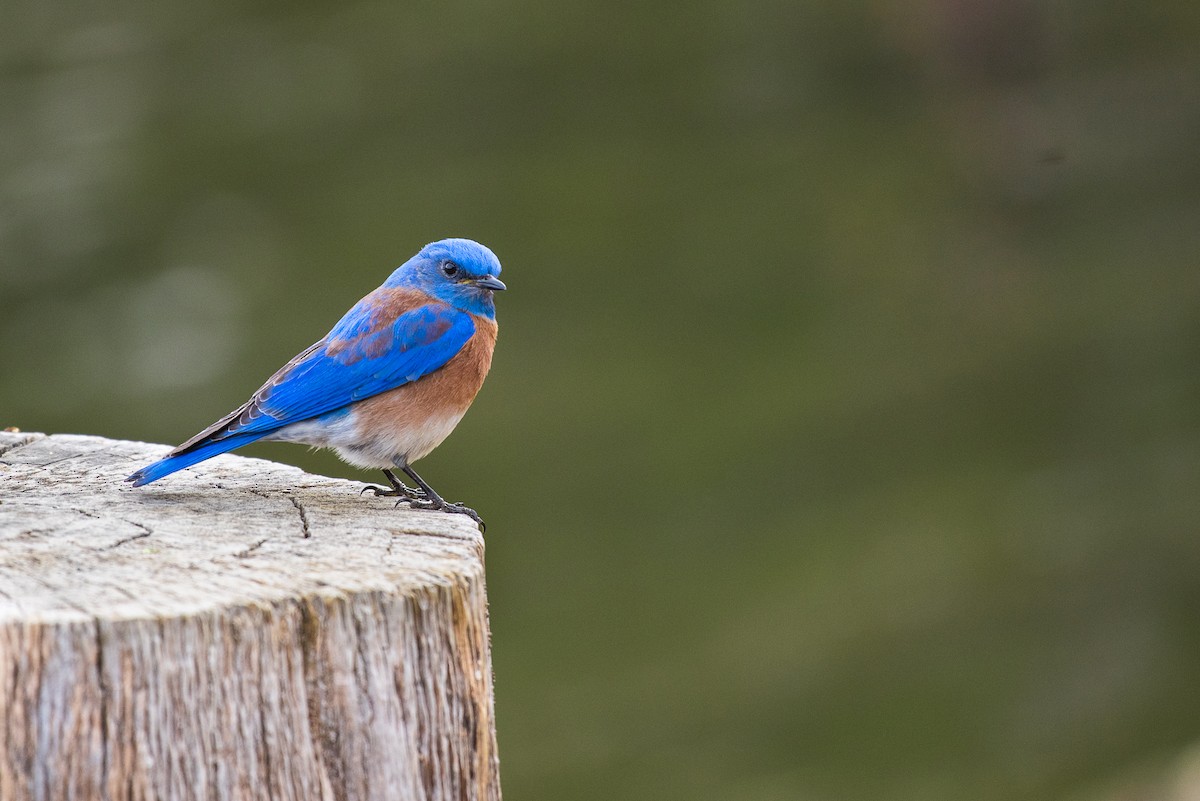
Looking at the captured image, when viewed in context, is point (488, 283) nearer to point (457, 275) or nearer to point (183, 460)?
point (457, 275)

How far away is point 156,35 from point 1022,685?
400 inches

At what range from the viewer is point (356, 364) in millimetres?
4527

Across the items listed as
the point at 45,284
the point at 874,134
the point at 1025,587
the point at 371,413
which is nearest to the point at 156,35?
the point at 45,284

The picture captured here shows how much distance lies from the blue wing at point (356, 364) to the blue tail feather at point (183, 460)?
53 mm

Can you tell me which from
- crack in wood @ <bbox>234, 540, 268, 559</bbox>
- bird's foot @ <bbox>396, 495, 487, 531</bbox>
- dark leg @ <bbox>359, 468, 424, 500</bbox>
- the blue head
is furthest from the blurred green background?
crack in wood @ <bbox>234, 540, 268, 559</bbox>

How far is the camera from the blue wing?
4312 millimetres

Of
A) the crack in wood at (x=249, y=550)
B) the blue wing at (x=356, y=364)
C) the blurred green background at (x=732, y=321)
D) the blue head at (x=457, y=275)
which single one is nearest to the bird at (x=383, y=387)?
the blue wing at (x=356, y=364)

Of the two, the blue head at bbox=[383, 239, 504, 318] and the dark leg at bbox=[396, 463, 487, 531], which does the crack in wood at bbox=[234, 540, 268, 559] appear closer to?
the dark leg at bbox=[396, 463, 487, 531]

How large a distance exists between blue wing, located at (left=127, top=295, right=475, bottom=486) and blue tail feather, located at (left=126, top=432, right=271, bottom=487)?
53mm

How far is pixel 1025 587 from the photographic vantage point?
10.4m

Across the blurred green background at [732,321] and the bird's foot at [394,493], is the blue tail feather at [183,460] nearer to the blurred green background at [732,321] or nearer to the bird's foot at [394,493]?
the bird's foot at [394,493]

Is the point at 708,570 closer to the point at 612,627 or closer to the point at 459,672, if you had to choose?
the point at 612,627

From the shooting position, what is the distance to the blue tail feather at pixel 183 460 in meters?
3.76

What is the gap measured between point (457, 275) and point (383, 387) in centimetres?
68
